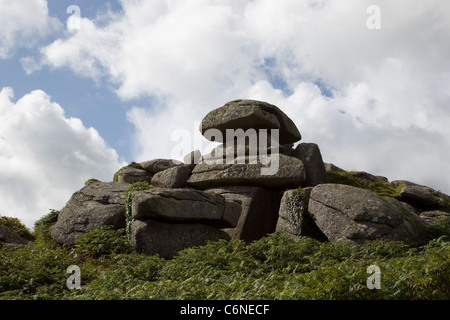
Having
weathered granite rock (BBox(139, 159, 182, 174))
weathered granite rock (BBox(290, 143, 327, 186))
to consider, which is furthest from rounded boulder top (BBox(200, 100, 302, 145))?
weathered granite rock (BBox(139, 159, 182, 174))

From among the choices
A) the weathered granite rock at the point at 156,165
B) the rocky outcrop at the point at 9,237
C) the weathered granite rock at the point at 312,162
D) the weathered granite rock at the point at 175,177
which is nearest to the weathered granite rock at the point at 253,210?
the weathered granite rock at the point at 312,162

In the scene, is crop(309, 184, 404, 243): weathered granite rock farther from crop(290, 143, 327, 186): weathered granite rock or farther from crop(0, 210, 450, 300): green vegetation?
crop(290, 143, 327, 186): weathered granite rock

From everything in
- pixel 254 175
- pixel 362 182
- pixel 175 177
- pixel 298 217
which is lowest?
pixel 298 217

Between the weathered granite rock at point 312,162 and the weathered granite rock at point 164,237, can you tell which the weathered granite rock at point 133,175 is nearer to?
the weathered granite rock at point 312,162

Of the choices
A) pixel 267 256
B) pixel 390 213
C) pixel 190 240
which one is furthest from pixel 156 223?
pixel 390 213

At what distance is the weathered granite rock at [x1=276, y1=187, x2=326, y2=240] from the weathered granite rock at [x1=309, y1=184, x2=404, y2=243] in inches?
16.2

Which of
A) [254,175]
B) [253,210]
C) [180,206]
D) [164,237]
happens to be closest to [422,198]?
[254,175]

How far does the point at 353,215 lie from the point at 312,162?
707 cm

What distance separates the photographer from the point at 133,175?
3084 cm

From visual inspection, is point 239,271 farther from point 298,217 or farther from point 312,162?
point 312,162

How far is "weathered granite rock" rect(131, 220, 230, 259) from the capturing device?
18969mm

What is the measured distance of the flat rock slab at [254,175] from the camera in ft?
73.7
